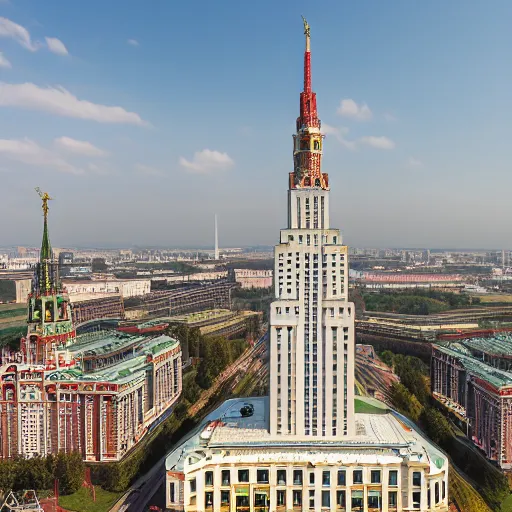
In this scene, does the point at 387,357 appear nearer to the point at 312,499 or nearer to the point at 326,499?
the point at 326,499

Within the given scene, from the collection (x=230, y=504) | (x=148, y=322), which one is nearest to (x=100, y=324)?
(x=148, y=322)

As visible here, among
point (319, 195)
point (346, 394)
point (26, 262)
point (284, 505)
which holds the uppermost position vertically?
point (319, 195)

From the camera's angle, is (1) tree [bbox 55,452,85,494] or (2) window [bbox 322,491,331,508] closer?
(2) window [bbox 322,491,331,508]

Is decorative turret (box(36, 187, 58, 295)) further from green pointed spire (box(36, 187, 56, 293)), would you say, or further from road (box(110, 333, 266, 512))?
road (box(110, 333, 266, 512))

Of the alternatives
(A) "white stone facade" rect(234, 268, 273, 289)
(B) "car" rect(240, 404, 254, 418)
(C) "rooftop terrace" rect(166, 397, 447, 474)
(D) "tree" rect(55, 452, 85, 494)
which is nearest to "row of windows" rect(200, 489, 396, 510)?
(C) "rooftop terrace" rect(166, 397, 447, 474)

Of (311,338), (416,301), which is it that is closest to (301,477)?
(311,338)

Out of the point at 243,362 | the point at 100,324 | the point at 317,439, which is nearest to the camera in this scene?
the point at 317,439

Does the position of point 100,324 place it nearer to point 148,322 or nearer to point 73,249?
point 148,322
